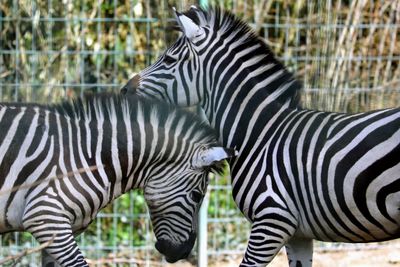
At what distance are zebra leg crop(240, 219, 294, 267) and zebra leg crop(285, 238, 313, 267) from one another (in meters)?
0.40

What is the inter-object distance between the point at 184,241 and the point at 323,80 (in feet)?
10.4

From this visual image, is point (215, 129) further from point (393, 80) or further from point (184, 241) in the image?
point (393, 80)

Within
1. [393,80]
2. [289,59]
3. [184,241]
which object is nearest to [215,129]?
[184,241]

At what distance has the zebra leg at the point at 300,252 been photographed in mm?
6074

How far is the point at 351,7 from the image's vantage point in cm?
886

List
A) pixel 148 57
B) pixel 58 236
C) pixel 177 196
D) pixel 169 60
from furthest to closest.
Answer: pixel 148 57, pixel 169 60, pixel 177 196, pixel 58 236

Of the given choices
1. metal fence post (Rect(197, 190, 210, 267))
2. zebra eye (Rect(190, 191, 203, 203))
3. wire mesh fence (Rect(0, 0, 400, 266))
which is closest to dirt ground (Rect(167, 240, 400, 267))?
wire mesh fence (Rect(0, 0, 400, 266))

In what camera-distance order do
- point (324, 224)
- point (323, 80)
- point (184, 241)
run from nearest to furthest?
Answer: point (324, 224)
point (184, 241)
point (323, 80)

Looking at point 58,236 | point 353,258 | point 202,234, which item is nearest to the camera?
point 58,236

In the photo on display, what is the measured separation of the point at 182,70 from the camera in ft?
20.7

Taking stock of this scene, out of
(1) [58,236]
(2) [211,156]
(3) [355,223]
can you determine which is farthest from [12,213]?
(3) [355,223]

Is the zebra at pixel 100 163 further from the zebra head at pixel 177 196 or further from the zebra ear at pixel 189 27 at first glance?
the zebra ear at pixel 189 27

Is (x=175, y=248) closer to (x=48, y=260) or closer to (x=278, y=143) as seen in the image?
(x=48, y=260)

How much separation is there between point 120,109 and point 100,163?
42 cm
